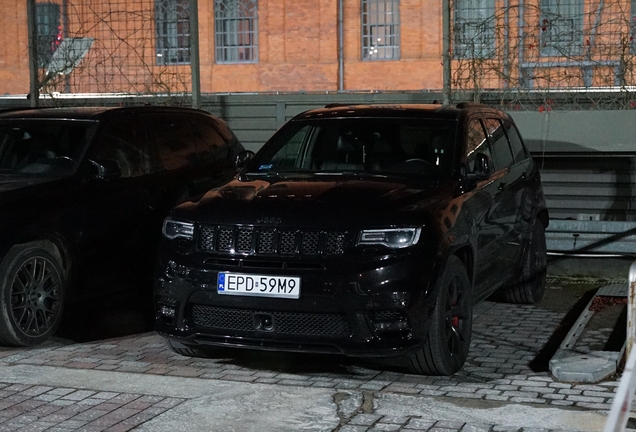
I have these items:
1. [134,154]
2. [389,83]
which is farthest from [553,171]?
[389,83]

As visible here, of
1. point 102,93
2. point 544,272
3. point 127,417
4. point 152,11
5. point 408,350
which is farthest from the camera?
point 152,11

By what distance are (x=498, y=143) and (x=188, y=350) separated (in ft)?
10.1

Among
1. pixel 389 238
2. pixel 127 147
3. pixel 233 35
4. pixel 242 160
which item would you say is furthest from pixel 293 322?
pixel 233 35

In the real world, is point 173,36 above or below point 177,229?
above

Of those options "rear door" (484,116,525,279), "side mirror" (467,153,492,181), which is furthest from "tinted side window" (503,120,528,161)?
"side mirror" (467,153,492,181)

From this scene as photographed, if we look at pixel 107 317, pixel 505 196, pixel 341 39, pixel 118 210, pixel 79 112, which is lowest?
pixel 107 317

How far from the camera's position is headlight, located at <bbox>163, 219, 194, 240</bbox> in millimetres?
6910

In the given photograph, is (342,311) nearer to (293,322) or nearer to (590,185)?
(293,322)

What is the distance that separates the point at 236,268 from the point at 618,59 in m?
6.10

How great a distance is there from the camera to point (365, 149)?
309 inches

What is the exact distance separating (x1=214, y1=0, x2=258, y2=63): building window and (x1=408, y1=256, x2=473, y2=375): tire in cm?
2715

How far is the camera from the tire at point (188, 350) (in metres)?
7.24

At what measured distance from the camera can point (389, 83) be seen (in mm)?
32312

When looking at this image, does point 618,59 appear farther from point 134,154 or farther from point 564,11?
point 134,154
